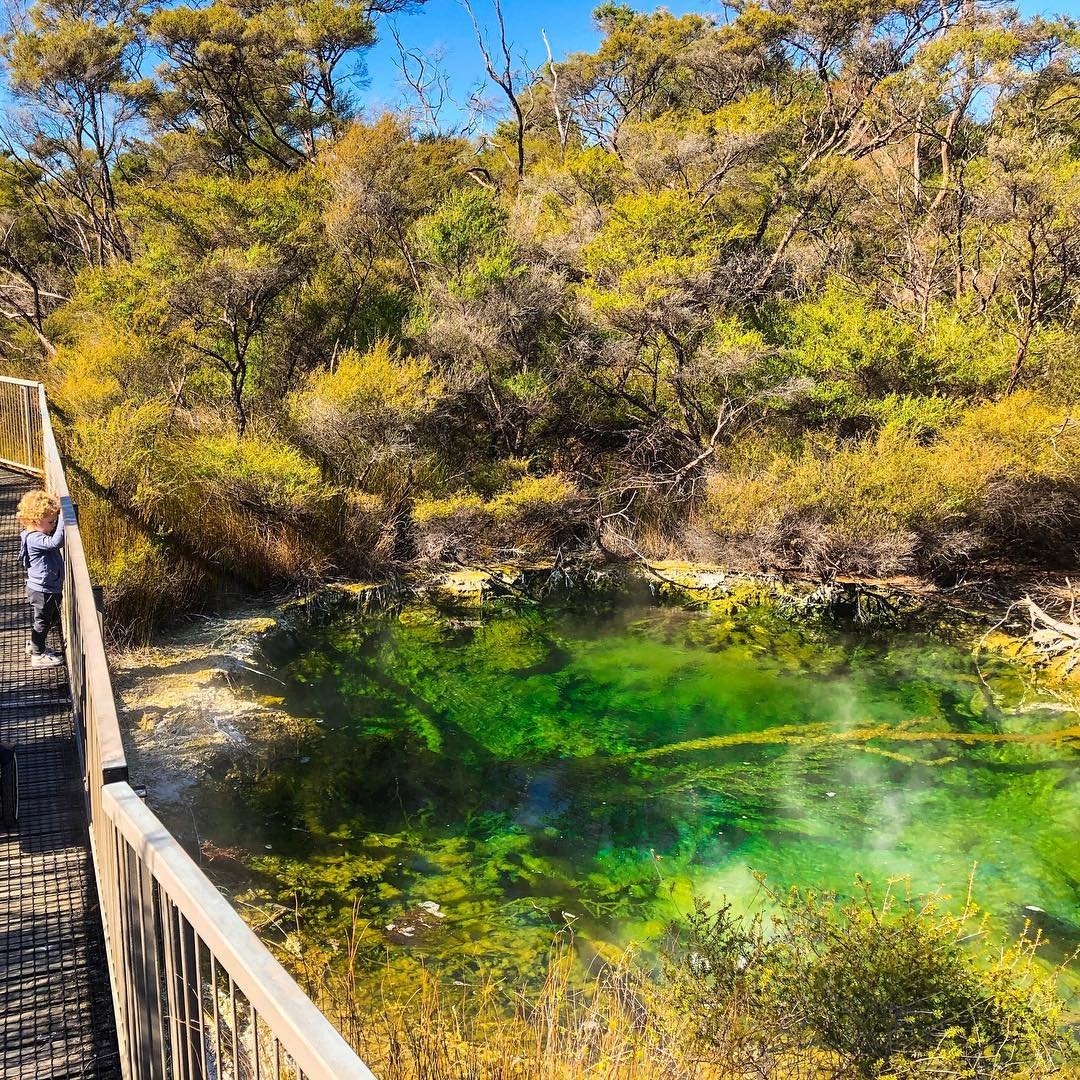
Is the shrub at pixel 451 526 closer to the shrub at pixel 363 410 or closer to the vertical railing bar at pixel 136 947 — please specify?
the shrub at pixel 363 410

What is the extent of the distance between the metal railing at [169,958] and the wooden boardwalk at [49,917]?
213 mm

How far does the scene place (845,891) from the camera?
245 inches

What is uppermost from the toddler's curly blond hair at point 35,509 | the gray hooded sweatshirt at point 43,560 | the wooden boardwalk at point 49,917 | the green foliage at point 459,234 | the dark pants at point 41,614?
the green foliage at point 459,234

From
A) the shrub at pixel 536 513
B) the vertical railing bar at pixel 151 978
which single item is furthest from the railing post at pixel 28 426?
the vertical railing bar at pixel 151 978

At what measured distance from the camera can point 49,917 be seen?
3.18 metres

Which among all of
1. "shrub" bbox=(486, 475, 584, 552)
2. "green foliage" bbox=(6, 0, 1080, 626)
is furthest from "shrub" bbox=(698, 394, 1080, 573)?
"shrub" bbox=(486, 475, 584, 552)

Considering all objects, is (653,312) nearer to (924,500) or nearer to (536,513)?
(536,513)

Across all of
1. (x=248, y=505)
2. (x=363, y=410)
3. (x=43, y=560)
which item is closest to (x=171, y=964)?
(x=43, y=560)

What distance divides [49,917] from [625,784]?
5.40m

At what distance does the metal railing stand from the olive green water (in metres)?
3.42

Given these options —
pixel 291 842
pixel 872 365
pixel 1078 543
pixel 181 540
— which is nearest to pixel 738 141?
pixel 872 365

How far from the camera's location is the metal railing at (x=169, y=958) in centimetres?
110

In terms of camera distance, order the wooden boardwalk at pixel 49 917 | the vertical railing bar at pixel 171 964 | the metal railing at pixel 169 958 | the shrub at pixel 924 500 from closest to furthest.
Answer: the metal railing at pixel 169 958
the vertical railing bar at pixel 171 964
the wooden boardwalk at pixel 49 917
the shrub at pixel 924 500

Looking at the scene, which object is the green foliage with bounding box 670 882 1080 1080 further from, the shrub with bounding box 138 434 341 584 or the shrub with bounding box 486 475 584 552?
the shrub with bounding box 486 475 584 552
